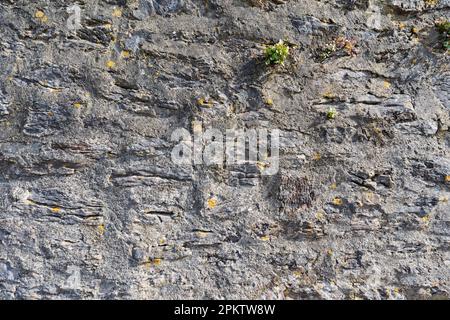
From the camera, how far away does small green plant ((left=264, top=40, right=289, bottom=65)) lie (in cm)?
269

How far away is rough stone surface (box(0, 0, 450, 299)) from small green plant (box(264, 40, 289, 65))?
0.19 feet

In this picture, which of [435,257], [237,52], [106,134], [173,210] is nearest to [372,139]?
[435,257]

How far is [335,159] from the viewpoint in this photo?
2.73 metres

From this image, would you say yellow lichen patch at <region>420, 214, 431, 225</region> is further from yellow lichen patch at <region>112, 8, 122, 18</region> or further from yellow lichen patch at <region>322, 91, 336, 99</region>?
yellow lichen patch at <region>112, 8, 122, 18</region>

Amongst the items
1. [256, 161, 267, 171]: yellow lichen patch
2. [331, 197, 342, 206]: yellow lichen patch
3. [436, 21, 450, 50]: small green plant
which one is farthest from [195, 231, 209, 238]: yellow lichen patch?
[436, 21, 450, 50]: small green plant

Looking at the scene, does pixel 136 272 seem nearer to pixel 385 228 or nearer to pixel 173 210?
pixel 173 210

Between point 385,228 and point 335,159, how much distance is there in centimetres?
52

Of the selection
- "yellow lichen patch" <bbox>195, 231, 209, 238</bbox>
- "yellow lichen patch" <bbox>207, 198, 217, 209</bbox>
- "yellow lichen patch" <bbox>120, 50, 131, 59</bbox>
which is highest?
"yellow lichen patch" <bbox>120, 50, 131, 59</bbox>

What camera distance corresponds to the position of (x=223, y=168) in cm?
267

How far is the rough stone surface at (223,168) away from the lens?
253 cm

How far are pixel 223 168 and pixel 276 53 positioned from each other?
78 centimetres

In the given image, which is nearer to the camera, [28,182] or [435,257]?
[28,182]

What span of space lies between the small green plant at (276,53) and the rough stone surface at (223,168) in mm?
59

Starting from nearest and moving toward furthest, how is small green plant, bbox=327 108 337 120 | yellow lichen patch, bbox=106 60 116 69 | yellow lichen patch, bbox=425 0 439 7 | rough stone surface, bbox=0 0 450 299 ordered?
rough stone surface, bbox=0 0 450 299 → yellow lichen patch, bbox=106 60 116 69 → small green plant, bbox=327 108 337 120 → yellow lichen patch, bbox=425 0 439 7
